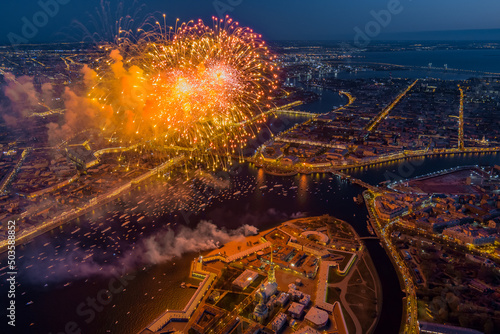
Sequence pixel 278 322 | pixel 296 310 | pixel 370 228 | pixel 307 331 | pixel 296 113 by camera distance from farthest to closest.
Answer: pixel 296 113
pixel 370 228
pixel 296 310
pixel 278 322
pixel 307 331

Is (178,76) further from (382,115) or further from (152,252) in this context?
(382,115)

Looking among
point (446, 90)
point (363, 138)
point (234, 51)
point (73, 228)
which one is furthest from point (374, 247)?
point (446, 90)

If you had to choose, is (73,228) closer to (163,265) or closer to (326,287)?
(163,265)

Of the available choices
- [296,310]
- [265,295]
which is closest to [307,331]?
[296,310]

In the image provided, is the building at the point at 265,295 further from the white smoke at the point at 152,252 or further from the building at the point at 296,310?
the white smoke at the point at 152,252

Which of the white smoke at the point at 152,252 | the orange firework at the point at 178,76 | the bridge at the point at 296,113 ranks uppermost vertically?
the orange firework at the point at 178,76

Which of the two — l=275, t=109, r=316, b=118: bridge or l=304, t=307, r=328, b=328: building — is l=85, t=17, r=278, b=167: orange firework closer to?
l=304, t=307, r=328, b=328: building

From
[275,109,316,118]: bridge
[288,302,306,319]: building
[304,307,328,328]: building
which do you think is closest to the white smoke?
[288,302,306,319]: building

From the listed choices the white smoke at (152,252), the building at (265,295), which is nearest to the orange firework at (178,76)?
the white smoke at (152,252)

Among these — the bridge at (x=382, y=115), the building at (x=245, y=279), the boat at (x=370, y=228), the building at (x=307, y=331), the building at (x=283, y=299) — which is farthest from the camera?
the bridge at (x=382, y=115)
